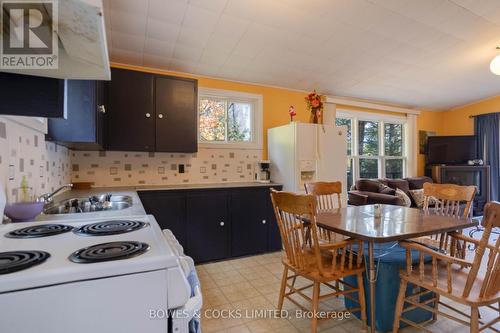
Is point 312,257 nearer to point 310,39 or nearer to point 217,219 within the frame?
point 217,219

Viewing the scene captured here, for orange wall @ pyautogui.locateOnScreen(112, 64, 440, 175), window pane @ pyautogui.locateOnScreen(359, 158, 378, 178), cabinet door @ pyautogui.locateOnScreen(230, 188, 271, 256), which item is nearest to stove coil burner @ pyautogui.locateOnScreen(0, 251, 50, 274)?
cabinet door @ pyautogui.locateOnScreen(230, 188, 271, 256)

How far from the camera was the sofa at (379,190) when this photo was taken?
151 inches

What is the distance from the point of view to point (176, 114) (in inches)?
122

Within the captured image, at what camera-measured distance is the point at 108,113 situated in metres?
2.75

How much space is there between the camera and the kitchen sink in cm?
178

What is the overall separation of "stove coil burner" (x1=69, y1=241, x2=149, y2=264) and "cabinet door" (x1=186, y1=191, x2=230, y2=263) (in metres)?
2.12

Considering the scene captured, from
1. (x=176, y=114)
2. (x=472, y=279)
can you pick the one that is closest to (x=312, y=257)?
(x=472, y=279)

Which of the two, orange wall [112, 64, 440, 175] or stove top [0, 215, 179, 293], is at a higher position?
orange wall [112, 64, 440, 175]

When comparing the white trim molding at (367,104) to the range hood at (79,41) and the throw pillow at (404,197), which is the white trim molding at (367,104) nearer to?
the throw pillow at (404,197)

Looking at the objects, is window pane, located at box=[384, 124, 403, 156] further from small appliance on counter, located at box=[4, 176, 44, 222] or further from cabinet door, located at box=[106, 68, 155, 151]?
small appliance on counter, located at box=[4, 176, 44, 222]

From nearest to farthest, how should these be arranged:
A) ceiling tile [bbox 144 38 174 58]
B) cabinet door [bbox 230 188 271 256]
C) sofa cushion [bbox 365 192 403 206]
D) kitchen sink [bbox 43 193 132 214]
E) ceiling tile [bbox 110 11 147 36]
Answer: kitchen sink [bbox 43 193 132 214] → ceiling tile [bbox 110 11 147 36] → ceiling tile [bbox 144 38 174 58] → cabinet door [bbox 230 188 271 256] → sofa cushion [bbox 365 192 403 206]

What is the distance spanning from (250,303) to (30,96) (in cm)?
199

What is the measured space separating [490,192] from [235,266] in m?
5.47

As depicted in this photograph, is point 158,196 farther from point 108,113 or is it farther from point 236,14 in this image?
point 236,14
